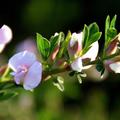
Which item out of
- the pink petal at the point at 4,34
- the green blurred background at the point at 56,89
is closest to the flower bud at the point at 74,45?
the pink petal at the point at 4,34

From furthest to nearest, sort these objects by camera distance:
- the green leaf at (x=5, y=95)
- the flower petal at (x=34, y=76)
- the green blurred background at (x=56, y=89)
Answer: the green blurred background at (x=56, y=89) → the green leaf at (x=5, y=95) → the flower petal at (x=34, y=76)

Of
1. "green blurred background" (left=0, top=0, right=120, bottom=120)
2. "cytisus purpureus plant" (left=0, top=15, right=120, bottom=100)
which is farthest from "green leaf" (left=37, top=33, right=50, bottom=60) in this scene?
"green blurred background" (left=0, top=0, right=120, bottom=120)

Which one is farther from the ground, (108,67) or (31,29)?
(108,67)

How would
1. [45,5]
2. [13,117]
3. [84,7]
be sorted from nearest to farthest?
[13,117] → [45,5] → [84,7]

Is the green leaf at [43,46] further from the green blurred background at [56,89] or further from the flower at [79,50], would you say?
the green blurred background at [56,89]

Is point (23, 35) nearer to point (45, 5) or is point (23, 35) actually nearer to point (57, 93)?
point (45, 5)

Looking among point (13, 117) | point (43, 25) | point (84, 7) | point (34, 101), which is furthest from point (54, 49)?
point (84, 7)

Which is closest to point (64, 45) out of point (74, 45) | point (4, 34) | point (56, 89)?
point (74, 45)

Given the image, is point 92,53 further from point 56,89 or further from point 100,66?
point 56,89
